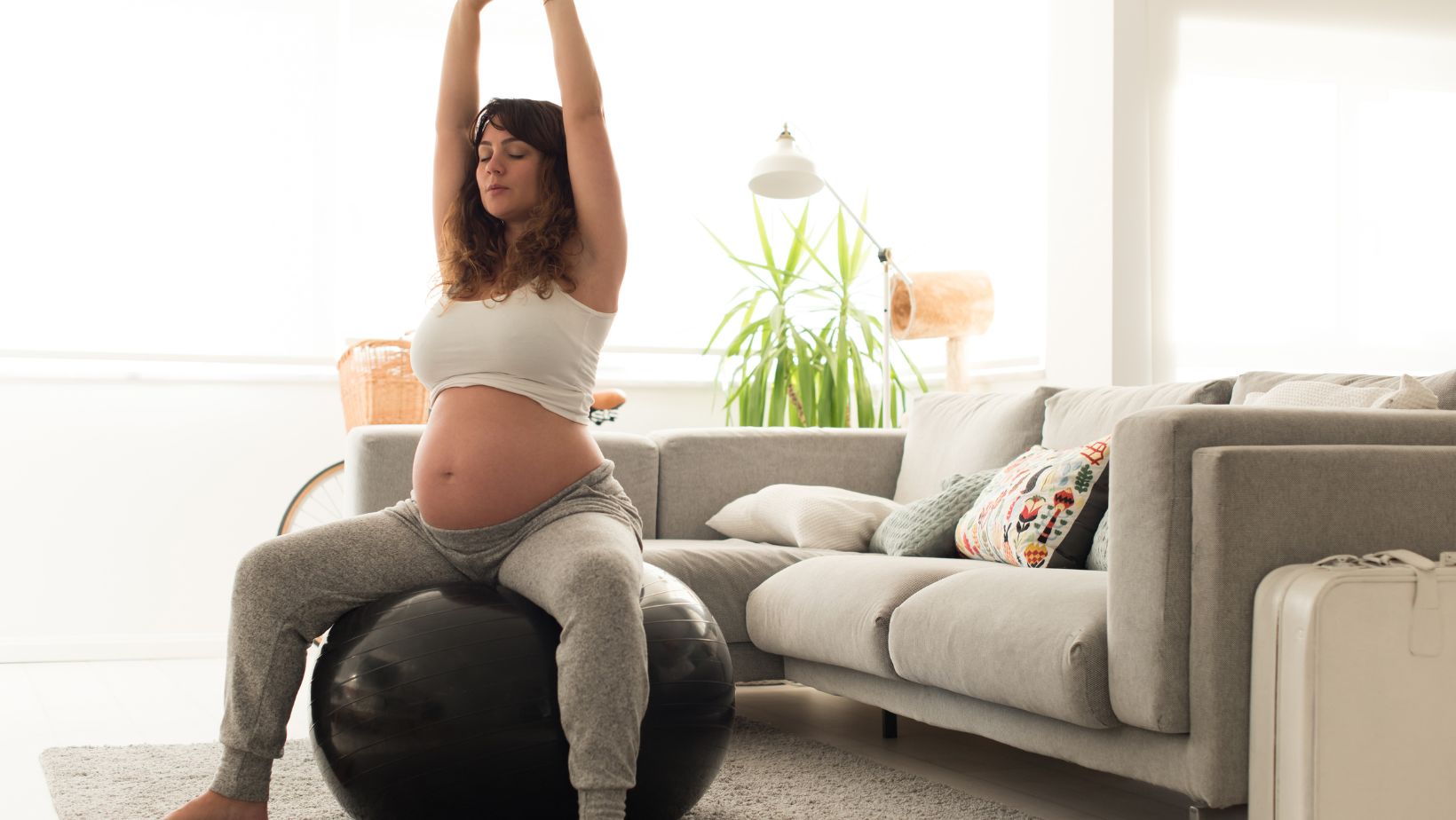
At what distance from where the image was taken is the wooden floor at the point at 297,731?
244 centimetres

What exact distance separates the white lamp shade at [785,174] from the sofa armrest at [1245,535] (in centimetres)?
229

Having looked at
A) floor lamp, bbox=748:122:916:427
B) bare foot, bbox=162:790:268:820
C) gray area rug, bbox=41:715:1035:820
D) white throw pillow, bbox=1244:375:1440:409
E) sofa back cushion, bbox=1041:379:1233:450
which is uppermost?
floor lamp, bbox=748:122:916:427

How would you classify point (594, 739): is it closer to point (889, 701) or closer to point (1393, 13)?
point (889, 701)

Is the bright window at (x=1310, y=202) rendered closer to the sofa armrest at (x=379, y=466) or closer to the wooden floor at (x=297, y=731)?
the wooden floor at (x=297, y=731)

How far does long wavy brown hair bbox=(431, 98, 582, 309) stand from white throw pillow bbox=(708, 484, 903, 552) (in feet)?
4.43

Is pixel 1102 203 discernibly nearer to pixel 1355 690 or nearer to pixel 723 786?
pixel 723 786

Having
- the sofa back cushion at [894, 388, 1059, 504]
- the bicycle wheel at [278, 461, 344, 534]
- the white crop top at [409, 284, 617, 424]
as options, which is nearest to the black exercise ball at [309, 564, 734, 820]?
the white crop top at [409, 284, 617, 424]

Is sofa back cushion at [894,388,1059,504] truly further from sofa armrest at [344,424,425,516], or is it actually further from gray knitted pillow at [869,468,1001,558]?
sofa armrest at [344,424,425,516]

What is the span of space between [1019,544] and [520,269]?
3.90 feet

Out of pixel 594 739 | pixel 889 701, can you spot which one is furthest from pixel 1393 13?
pixel 594 739

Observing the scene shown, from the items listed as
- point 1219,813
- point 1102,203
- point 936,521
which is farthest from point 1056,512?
point 1102,203

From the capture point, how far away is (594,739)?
175 centimetres

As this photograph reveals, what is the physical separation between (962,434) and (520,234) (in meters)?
1.73

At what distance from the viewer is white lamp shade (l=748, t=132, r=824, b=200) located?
399cm
